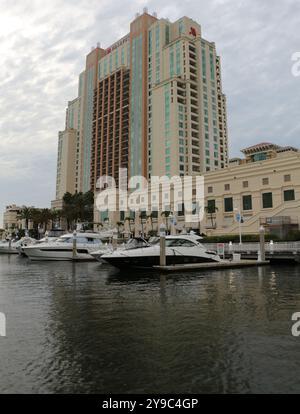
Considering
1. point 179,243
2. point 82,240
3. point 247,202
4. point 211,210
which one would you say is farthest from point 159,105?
point 179,243

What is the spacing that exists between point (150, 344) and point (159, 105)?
327ft

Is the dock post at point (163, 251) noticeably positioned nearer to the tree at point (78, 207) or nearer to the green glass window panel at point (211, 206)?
the green glass window panel at point (211, 206)

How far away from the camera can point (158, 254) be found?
934 inches

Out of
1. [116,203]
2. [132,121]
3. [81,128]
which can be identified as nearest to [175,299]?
[116,203]

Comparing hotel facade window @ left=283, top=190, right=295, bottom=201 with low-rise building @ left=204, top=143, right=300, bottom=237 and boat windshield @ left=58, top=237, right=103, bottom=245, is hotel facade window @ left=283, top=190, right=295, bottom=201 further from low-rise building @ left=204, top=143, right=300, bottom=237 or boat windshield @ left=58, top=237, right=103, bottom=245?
boat windshield @ left=58, top=237, right=103, bottom=245

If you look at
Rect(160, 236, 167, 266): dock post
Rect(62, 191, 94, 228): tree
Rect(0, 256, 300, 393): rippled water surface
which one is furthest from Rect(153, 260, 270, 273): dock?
Rect(62, 191, 94, 228): tree

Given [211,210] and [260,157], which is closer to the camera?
[211,210]

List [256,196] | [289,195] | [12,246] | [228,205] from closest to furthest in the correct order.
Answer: [289,195] → [256,196] → [228,205] → [12,246]

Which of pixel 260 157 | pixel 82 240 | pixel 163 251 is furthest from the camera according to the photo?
pixel 260 157

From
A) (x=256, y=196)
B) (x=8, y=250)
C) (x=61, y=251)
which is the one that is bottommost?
(x=8, y=250)

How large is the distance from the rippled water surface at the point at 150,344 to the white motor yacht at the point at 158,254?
31.3ft

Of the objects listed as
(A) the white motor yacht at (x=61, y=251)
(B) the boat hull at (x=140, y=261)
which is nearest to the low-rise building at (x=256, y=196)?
(A) the white motor yacht at (x=61, y=251)

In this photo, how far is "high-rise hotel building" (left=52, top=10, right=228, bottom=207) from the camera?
97312 mm

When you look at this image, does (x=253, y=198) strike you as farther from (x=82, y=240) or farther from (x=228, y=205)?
(x=82, y=240)
